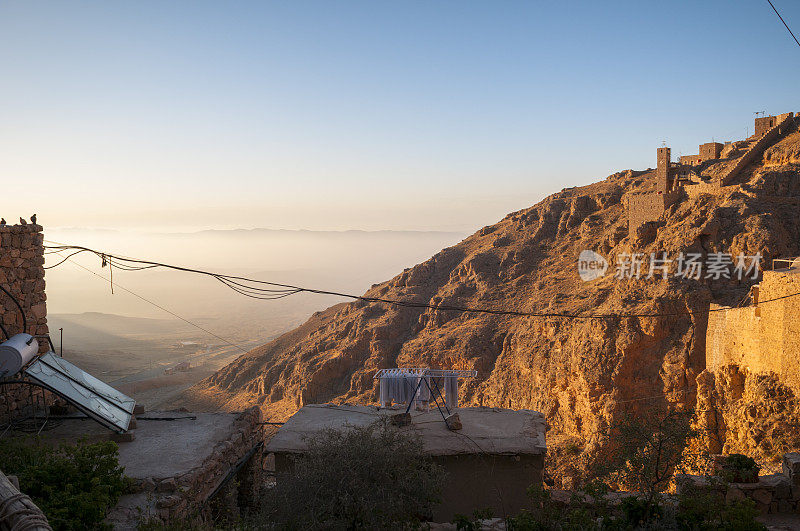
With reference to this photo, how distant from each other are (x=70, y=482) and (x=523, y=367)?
60.8ft

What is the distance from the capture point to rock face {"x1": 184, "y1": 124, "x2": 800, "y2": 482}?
18.6 m

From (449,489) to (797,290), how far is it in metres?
10.7

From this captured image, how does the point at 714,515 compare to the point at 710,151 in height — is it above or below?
below

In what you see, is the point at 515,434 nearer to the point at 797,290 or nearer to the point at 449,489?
the point at 449,489

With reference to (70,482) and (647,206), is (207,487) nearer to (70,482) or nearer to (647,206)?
(70,482)

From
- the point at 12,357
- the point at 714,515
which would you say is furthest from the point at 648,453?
the point at 12,357

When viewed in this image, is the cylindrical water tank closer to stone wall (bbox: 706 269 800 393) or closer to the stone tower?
stone wall (bbox: 706 269 800 393)

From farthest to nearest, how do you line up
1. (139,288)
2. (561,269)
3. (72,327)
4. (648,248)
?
(139,288), (72,327), (561,269), (648,248)

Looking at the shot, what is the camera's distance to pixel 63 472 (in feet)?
22.1

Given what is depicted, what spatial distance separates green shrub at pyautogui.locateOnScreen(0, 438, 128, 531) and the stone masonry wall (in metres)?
3.58

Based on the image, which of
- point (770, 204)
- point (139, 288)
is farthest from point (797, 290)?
point (139, 288)

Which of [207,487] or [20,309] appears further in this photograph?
[20,309]

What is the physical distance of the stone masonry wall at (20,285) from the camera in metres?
10.5

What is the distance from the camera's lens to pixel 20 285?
425 inches
